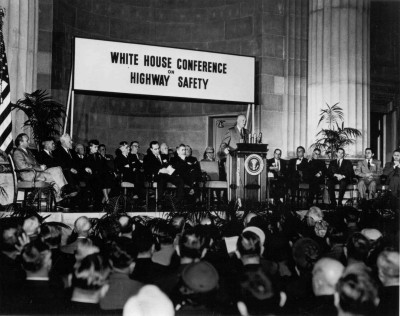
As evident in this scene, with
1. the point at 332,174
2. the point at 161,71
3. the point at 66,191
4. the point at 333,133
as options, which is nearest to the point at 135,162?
the point at 66,191

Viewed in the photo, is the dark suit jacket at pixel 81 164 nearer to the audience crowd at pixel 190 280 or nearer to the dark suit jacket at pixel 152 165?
the dark suit jacket at pixel 152 165

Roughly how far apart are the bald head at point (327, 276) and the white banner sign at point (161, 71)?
27.0ft

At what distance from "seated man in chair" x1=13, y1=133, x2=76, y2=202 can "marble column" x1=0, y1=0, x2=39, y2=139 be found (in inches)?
51.0

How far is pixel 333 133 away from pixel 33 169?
6205mm

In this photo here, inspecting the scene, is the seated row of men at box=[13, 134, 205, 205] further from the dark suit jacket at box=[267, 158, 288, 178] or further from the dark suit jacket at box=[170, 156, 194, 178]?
the dark suit jacket at box=[267, 158, 288, 178]

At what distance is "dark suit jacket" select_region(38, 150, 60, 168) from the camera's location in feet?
27.9

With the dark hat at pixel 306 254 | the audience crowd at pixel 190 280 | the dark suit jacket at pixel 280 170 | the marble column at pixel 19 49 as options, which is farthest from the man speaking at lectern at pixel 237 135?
the dark hat at pixel 306 254

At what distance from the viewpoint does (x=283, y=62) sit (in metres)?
13.4

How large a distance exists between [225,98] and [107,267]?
914 centimetres

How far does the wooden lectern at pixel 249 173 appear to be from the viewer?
8.67 meters

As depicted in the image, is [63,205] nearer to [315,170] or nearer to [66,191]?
[66,191]

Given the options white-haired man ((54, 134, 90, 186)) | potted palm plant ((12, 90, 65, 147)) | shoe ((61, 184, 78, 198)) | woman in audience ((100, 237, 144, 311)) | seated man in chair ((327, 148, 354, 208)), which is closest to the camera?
woman in audience ((100, 237, 144, 311))

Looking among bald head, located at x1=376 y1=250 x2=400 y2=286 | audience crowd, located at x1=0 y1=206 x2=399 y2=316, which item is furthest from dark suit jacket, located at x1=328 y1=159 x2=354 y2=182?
bald head, located at x1=376 y1=250 x2=400 y2=286

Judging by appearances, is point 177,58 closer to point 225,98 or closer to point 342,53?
point 225,98
